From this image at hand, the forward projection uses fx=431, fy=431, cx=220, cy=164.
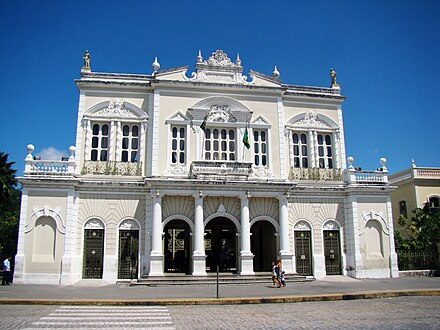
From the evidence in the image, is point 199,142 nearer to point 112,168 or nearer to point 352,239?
point 112,168

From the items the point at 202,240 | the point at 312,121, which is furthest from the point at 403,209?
the point at 202,240

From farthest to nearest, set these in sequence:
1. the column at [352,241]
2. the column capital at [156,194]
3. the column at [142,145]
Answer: the column at [352,241] → the column at [142,145] → the column capital at [156,194]

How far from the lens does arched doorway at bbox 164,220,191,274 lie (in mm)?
26142

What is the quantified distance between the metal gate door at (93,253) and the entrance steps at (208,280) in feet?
8.00

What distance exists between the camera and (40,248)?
906 inches

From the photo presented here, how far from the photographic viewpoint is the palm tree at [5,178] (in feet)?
100.0

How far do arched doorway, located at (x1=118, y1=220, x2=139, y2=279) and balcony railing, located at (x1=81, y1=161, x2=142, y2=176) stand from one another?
113 inches

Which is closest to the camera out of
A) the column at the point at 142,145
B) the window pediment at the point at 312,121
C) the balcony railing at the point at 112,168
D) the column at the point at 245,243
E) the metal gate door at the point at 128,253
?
the metal gate door at the point at 128,253

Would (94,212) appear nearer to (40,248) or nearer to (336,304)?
(40,248)

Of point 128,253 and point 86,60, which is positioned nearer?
point 128,253

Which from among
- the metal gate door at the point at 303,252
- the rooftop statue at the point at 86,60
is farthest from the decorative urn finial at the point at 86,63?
the metal gate door at the point at 303,252

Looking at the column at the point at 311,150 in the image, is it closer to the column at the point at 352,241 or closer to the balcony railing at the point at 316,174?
the balcony railing at the point at 316,174

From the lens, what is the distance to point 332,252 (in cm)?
2645

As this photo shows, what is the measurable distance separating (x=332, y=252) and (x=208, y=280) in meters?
8.39
